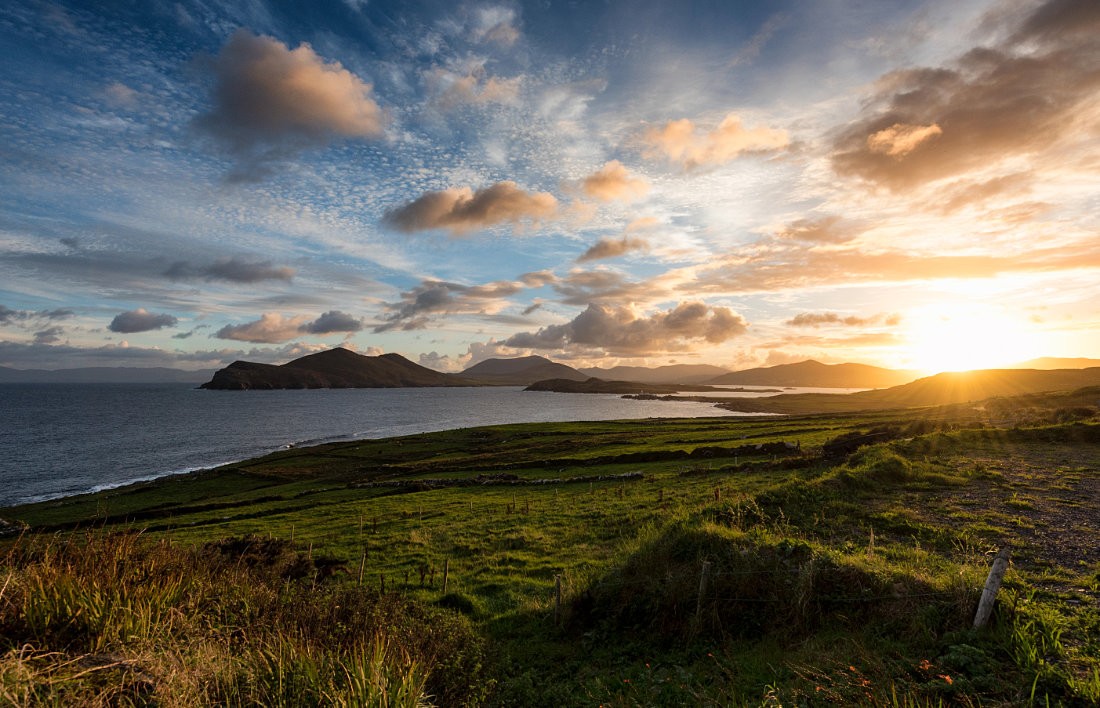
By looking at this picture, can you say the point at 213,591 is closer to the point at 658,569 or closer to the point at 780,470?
the point at 658,569

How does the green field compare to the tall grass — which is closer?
the tall grass

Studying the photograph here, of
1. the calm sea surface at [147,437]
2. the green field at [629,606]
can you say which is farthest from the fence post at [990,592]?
the calm sea surface at [147,437]

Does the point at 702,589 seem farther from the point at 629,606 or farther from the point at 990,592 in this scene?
the point at 990,592

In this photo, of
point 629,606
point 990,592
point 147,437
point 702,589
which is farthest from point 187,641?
point 147,437

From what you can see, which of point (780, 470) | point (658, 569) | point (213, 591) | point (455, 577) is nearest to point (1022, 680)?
point (658, 569)

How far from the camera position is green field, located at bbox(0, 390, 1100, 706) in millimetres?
6945

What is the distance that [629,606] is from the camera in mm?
14359

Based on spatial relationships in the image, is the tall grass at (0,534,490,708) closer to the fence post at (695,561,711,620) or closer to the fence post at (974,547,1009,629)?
the fence post at (695,561,711,620)

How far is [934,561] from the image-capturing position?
14320 mm

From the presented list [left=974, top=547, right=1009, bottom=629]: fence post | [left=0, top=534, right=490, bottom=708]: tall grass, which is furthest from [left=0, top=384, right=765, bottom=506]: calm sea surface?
[left=974, top=547, right=1009, bottom=629]: fence post

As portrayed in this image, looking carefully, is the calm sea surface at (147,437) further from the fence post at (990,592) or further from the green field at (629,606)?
the fence post at (990,592)

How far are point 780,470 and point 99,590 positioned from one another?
4243cm

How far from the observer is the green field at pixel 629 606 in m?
6.95

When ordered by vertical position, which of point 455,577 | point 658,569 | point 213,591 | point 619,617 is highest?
point 213,591
